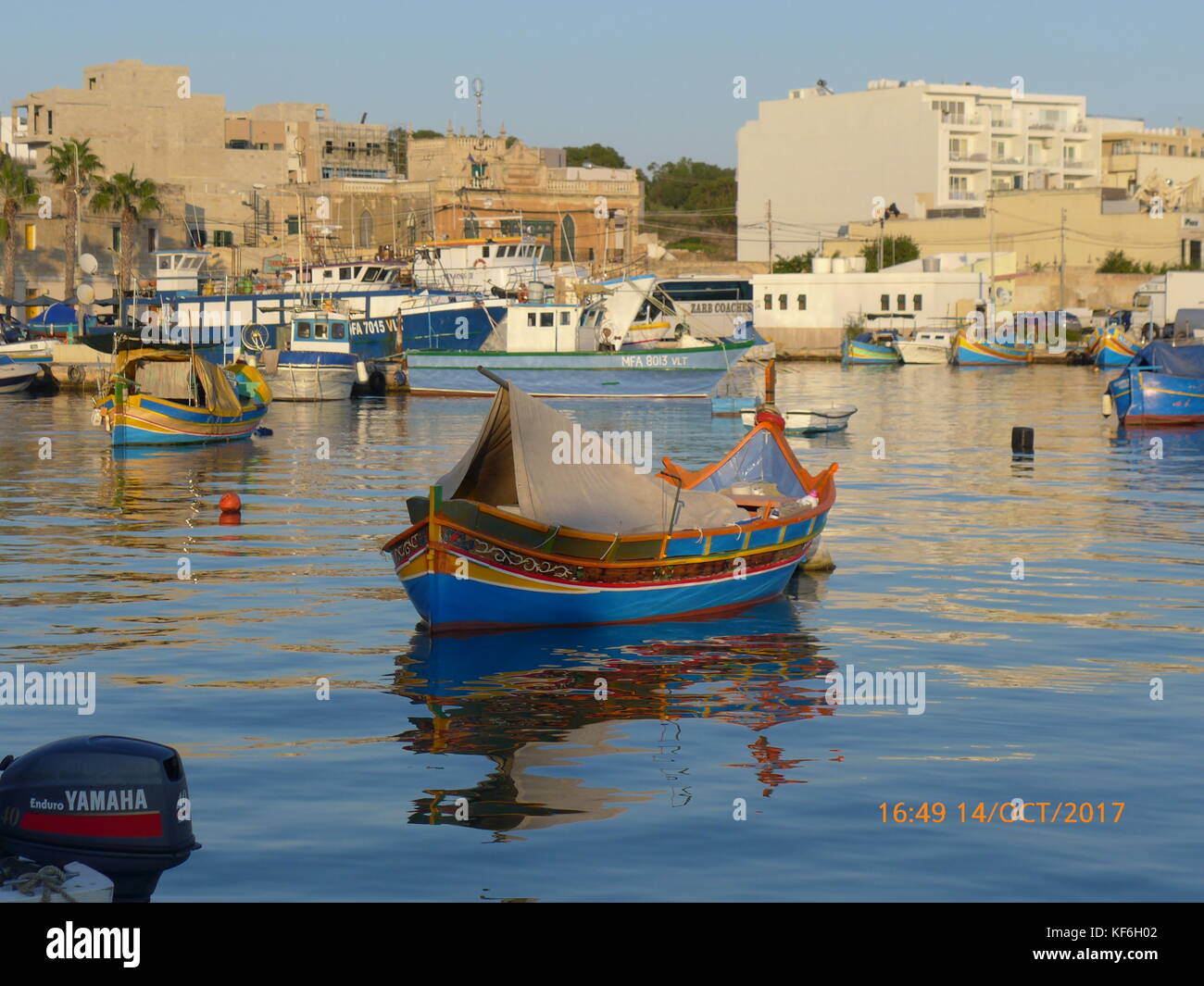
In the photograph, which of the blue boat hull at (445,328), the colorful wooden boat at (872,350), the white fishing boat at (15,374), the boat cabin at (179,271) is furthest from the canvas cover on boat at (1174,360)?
the boat cabin at (179,271)

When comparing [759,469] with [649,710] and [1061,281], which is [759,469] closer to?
A: [649,710]

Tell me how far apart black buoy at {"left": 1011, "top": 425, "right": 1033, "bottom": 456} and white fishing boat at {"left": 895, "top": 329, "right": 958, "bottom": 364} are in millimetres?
49374

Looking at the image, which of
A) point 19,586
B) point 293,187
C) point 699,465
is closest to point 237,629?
point 19,586

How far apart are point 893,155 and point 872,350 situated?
27.2 meters

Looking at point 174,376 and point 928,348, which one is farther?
Answer: point 928,348

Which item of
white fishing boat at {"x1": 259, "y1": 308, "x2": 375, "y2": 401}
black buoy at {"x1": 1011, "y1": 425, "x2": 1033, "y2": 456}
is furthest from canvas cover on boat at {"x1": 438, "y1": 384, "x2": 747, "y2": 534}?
white fishing boat at {"x1": 259, "y1": 308, "x2": 375, "y2": 401}

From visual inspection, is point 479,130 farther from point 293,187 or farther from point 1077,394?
point 1077,394

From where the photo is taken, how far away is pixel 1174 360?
5122 centimetres

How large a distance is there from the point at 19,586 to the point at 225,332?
46.4 meters

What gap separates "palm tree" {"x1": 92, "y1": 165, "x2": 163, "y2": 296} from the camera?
84.7 m

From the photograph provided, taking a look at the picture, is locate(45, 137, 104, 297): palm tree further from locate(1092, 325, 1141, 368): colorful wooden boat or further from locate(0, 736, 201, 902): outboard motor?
locate(0, 736, 201, 902): outboard motor

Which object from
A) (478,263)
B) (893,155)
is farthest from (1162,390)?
(893,155)

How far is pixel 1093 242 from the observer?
100m

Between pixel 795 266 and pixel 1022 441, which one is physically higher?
pixel 795 266
